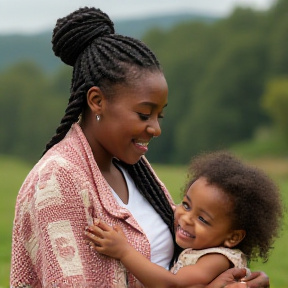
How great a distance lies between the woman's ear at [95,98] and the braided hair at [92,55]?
0.03 metres

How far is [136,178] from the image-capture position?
155 inches

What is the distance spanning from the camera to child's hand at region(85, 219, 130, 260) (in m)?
3.33

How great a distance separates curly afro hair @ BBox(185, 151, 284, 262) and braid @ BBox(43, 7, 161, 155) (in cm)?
52

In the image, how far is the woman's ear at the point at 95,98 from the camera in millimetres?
3537

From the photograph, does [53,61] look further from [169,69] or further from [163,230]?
[163,230]

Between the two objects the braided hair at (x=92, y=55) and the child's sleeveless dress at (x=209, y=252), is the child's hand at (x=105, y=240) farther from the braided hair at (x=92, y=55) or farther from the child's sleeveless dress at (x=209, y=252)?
the braided hair at (x=92, y=55)

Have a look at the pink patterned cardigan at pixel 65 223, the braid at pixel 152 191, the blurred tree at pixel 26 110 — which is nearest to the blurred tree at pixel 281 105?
the blurred tree at pixel 26 110

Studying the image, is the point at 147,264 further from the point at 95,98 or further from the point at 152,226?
the point at 95,98

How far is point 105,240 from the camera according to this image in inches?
131

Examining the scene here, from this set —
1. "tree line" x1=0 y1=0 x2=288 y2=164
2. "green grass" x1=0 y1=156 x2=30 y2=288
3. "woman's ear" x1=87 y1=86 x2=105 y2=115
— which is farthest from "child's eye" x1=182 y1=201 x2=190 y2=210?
"tree line" x1=0 y1=0 x2=288 y2=164

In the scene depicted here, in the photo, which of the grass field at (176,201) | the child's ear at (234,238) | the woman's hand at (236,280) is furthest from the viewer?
the grass field at (176,201)

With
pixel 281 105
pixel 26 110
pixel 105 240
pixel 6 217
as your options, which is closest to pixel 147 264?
pixel 105 240

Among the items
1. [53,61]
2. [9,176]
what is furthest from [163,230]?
[53,61]

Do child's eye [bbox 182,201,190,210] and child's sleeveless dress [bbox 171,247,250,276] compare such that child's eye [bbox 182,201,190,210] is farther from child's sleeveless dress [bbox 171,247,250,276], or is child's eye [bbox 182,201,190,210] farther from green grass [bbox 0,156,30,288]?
green grass [bbox 0,156,30,288]
